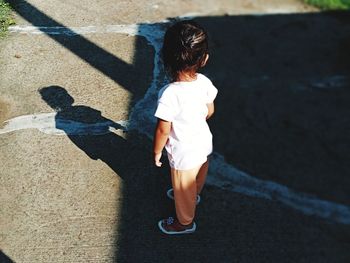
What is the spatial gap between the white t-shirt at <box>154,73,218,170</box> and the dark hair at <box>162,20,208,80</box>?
0.43 ft

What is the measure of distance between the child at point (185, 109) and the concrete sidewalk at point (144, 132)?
495 millimetres

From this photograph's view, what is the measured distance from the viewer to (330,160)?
3711 millimetres

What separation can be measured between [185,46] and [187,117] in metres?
0.41

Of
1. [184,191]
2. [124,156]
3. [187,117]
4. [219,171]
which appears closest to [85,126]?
[124,156]

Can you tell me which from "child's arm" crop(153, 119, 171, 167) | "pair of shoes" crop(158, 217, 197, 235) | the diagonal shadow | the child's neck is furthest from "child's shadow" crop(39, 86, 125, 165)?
the child's neck

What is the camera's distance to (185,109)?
2.34 metres

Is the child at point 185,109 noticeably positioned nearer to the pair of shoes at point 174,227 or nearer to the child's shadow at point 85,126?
the pair of shoes at point 174,227

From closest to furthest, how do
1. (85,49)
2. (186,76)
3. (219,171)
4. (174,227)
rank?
(186,76), (174,227), (219,171), (85,49)

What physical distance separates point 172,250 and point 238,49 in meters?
2.91

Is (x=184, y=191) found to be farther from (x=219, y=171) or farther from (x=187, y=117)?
(x=219, y=171)

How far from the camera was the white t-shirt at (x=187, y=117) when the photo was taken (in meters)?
2.30

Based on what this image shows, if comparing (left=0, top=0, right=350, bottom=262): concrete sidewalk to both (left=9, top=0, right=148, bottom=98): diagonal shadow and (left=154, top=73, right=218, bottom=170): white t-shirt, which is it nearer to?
(left=9, top=0, right=148, bottom=98): diagonal shadow

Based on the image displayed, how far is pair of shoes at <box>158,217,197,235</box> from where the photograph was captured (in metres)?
2.91

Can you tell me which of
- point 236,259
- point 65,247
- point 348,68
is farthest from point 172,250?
point 348,68
